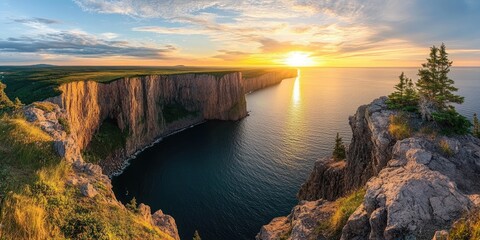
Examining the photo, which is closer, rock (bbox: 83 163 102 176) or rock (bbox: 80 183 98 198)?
rock (bbox: 80 183 98 198)

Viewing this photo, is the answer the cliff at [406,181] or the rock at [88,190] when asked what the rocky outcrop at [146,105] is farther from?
the cliff at [406,181]

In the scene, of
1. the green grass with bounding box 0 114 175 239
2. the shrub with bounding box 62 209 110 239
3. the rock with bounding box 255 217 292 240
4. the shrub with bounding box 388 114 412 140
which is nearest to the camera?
the green grass with bounding box 0 114 175 239

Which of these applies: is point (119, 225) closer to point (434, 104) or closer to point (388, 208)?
point (388, 208)

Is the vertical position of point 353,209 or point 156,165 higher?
point 353,209

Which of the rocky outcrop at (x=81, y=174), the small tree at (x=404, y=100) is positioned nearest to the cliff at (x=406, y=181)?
the small tree at (x=404, y=100)

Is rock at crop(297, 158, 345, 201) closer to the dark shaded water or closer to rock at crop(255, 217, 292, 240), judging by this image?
the dark shaded water

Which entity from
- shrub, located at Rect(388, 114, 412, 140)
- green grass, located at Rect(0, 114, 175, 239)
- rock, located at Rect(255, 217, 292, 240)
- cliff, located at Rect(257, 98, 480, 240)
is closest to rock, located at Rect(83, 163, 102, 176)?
green grass, located at Rect(0, 114, 175, 239)

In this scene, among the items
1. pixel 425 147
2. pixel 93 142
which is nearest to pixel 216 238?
pixel 425 147
